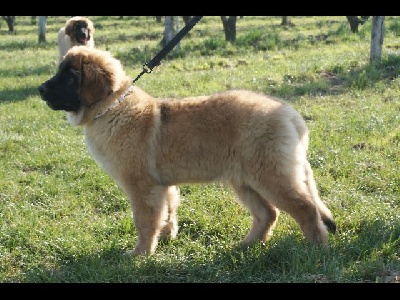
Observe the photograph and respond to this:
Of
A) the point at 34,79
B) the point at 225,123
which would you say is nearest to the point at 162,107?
the point at 225,123

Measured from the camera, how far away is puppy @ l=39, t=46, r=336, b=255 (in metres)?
4.11

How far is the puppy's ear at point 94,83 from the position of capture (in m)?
4.53

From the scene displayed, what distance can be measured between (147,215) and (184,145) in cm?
69

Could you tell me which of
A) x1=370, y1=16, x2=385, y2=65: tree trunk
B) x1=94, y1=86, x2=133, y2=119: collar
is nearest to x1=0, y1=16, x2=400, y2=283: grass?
x1=370, y1=16, x2=385, y2=65: tree trunk

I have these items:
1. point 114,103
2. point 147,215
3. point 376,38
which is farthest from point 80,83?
point 376,38

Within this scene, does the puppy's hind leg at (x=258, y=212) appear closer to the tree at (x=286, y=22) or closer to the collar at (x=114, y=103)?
the collar at (x=114, y=103)

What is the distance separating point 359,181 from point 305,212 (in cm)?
170

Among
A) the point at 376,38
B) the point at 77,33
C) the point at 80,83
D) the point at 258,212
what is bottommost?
the point at 258,212

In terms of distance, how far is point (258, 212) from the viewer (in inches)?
180

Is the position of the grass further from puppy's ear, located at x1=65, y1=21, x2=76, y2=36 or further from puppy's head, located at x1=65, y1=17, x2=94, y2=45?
puppy's ear, located at x1=65, y1=21, x2=76, y2=36

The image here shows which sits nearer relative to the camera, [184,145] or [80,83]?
[184,145]

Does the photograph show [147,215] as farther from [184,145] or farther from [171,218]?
[184,145]

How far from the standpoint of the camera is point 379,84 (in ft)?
32.9
